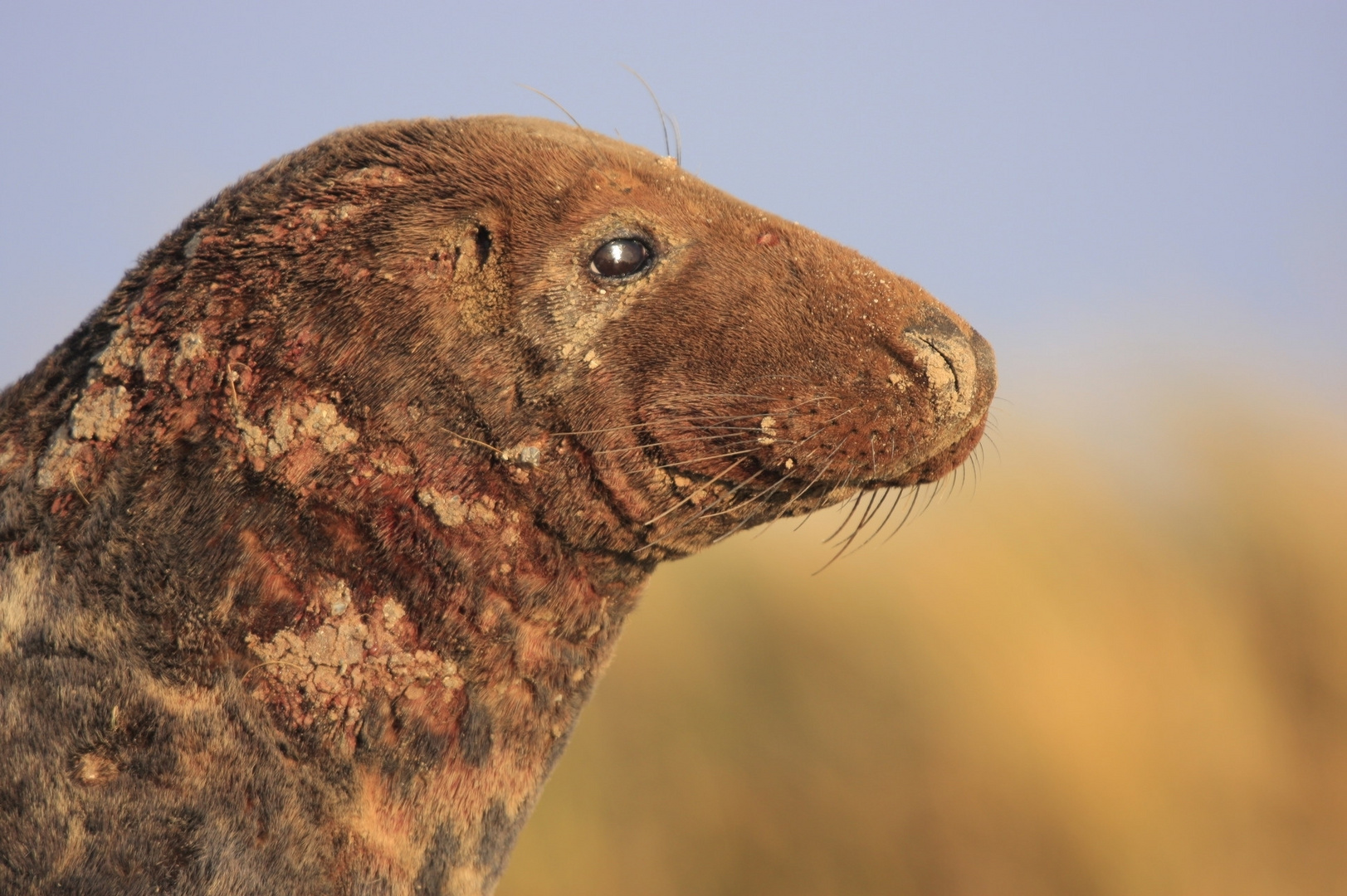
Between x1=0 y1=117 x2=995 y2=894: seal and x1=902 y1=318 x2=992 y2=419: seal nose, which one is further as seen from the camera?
x1=902 y1=318 x2=992 y2=419: seal nose

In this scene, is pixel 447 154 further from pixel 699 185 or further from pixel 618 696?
pixel 618 696

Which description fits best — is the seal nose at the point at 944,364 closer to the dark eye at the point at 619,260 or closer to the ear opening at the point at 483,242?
the dark eye at the point at 619,260

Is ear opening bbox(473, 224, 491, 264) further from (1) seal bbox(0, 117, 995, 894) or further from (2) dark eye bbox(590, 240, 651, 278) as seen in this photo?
(2) dark eye bbox(590, 240, 651, 278)

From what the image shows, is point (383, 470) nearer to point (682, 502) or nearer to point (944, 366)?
point (682, 502)

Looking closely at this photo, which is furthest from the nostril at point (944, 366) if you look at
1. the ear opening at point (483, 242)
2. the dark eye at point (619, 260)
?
the ear opening at point (483, 242)

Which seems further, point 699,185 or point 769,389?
point 699,185

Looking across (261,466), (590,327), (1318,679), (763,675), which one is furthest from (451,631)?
(1318,679)

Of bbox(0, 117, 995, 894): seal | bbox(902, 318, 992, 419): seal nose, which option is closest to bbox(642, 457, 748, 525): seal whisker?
bbox(0, 117, 995, 894): seal

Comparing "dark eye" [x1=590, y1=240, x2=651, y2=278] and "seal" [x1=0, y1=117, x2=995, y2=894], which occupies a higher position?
"dark eye" [x1=590, y1=240, x2=651, y2=278]
